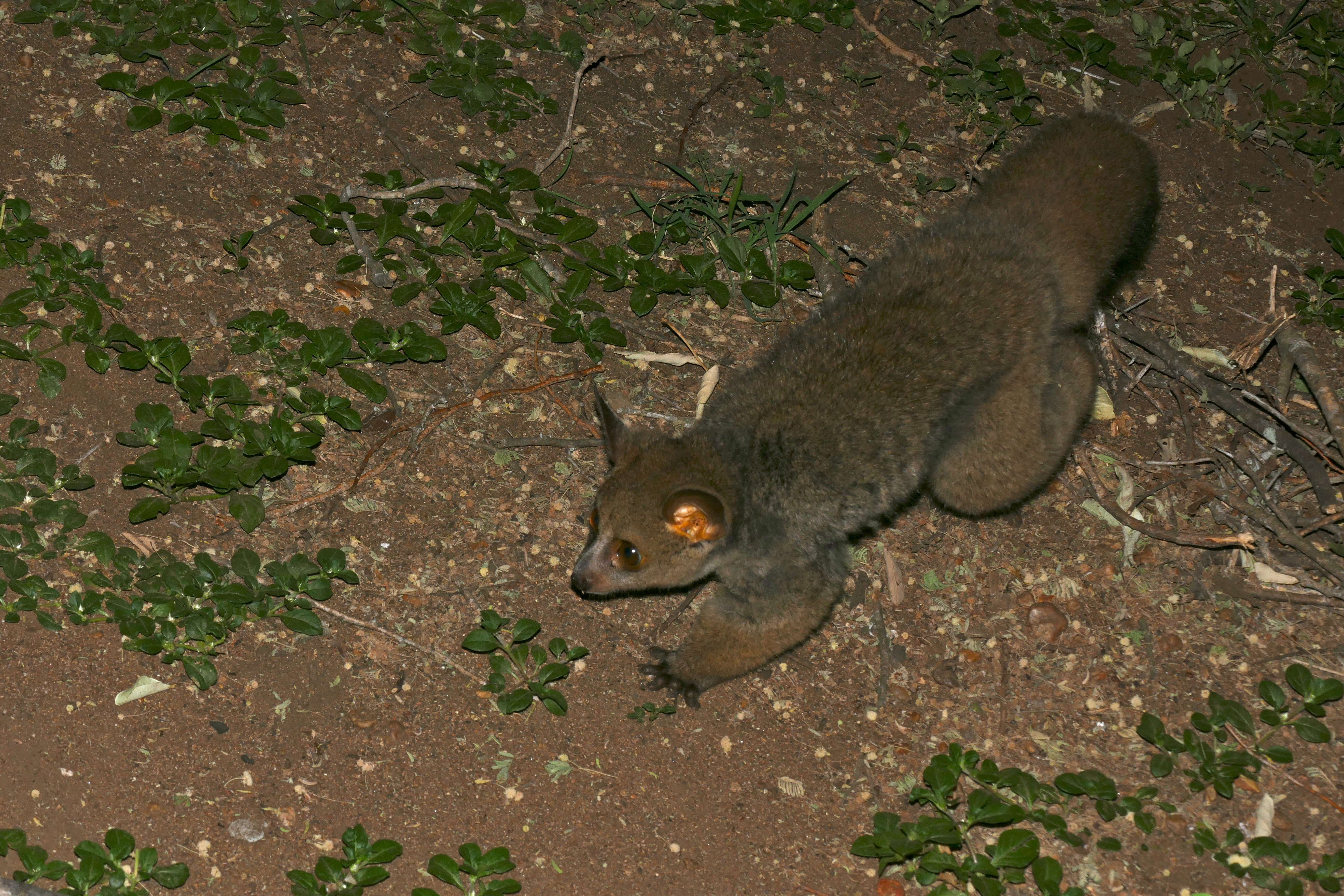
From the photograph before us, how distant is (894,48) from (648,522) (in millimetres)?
4052

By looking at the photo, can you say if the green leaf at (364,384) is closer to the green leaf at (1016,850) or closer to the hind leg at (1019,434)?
the hind leg at (1019,434)

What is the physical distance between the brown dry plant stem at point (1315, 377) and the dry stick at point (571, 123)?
3.82 meters

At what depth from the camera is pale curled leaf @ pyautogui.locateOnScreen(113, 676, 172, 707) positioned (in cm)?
405

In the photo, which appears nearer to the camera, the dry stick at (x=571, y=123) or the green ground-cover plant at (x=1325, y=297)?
the dry stick at (x=571, y=123)

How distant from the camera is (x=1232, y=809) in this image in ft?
15.1

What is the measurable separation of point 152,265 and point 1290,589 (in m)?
5.54

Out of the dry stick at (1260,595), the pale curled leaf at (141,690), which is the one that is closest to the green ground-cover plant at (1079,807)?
the dry stick at (1260,595)

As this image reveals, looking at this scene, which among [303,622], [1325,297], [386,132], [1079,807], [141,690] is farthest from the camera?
[1325,297]

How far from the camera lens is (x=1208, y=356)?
5922 millimetres

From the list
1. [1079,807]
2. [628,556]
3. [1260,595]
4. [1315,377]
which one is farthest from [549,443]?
[1315,377]

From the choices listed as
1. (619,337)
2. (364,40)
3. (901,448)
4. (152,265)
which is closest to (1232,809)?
(901,448)

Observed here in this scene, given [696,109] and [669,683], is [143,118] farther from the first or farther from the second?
[669,683]

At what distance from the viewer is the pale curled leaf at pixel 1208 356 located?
588 cm

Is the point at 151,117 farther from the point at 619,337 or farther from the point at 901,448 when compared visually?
the point at 901,448
